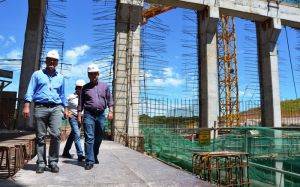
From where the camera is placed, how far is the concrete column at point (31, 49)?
13.7m

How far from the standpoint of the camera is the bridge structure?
1246cm

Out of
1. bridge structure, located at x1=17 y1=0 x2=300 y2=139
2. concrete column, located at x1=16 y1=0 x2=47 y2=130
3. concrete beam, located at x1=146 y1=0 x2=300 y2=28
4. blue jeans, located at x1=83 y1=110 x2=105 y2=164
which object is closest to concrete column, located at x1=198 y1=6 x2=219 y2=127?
bridge structure, located at x1=17 y1=0 x2=300 y2=139

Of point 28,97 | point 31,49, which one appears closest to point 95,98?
point 28,97

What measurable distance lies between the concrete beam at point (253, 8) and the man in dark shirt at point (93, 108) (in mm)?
9226

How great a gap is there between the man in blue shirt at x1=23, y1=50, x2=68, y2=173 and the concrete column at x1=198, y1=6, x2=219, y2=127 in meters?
10.2

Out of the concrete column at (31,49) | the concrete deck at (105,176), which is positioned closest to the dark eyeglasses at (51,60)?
the concrete deck at (105,176)

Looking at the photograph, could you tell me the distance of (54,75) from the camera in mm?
5309

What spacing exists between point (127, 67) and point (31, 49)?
14.0 feet

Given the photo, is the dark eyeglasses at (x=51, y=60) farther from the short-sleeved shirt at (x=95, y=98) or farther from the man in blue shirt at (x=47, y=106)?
the short-sleeved shirt at (x=95, y=98)

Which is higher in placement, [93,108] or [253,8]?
[253,8]

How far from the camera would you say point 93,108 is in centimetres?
574

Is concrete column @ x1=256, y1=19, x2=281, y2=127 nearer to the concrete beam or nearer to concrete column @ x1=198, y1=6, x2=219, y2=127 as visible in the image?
the concrete beam

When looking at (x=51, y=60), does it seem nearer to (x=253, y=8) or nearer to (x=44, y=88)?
(x=44, y=88)

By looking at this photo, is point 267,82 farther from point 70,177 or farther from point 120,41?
point 70,177
